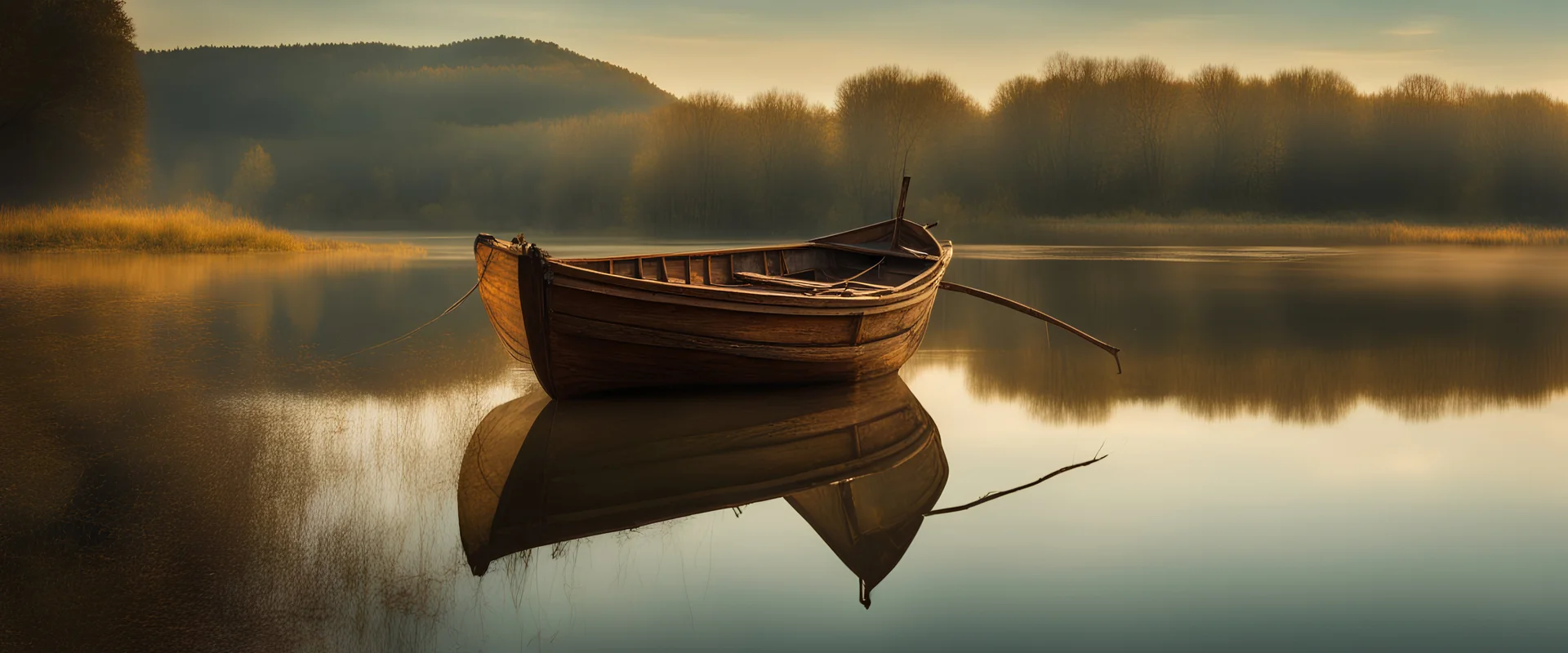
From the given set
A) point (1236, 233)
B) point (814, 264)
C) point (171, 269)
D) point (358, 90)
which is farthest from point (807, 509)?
point (358, 90)

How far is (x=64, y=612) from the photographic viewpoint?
4500mm

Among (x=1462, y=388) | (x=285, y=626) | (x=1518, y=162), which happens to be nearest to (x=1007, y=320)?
(x=1462, y=388)

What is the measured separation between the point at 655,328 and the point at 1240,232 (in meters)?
51.0

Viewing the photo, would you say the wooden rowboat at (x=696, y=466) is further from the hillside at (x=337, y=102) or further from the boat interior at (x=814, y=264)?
the hillside at (x=337, y=102)

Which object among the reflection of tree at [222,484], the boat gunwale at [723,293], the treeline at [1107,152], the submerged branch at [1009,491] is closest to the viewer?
the reflection of tree at [222,484]

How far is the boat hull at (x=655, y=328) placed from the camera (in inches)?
329

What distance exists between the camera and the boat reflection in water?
19.9ft

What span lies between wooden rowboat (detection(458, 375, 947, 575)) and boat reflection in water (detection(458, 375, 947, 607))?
12 millimetres

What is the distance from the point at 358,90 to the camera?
5197 inches

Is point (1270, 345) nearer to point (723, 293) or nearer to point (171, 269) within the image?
point (723, 293)

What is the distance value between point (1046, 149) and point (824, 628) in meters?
59.0

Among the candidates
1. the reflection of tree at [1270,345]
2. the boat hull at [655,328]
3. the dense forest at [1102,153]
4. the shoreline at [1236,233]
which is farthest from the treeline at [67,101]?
the shoreline at [1236,233]

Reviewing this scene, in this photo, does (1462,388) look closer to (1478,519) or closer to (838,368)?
(1478,519)

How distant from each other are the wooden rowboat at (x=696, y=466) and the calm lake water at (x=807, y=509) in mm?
43
